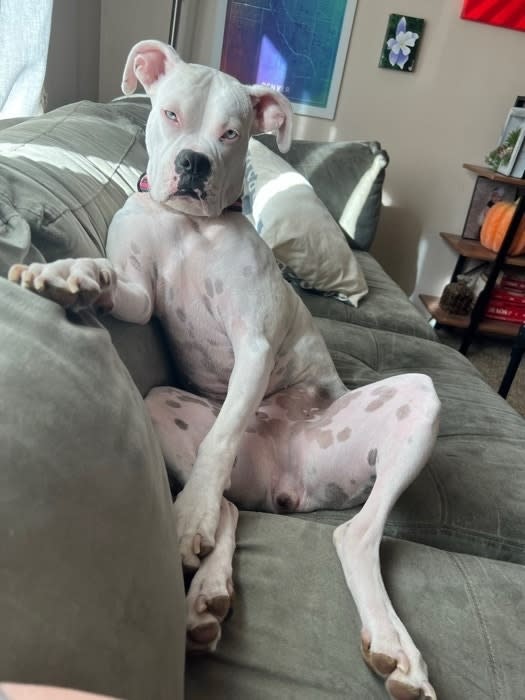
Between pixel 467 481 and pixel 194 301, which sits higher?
pixel 194 301

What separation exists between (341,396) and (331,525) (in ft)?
1.04

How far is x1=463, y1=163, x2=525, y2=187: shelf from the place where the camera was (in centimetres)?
283

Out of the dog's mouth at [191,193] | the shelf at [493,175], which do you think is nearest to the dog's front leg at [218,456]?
the dog's mouth at [191,193]

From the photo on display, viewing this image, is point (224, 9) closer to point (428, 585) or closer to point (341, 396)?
point (341, 396)

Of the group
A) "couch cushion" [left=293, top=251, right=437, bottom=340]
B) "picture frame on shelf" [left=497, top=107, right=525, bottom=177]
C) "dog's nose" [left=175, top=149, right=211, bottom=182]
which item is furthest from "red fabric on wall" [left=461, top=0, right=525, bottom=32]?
"dog's nose" [left=175, top=149, right=211, bottom=182]

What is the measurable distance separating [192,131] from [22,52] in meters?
0.85

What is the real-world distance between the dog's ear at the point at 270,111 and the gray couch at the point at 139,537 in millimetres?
361

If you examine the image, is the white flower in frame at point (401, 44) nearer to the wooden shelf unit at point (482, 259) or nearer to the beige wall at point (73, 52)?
the wooden shelf unit at point (482, 259)

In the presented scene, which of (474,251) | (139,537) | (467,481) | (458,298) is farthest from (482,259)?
(139,537)

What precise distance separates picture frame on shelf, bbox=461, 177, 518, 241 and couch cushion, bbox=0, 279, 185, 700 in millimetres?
3115

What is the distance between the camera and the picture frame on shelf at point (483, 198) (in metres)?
3.19

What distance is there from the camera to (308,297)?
2.03 metres

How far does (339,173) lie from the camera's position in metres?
2.58

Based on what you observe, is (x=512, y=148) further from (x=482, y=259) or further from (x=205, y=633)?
(x=205, y=633)
